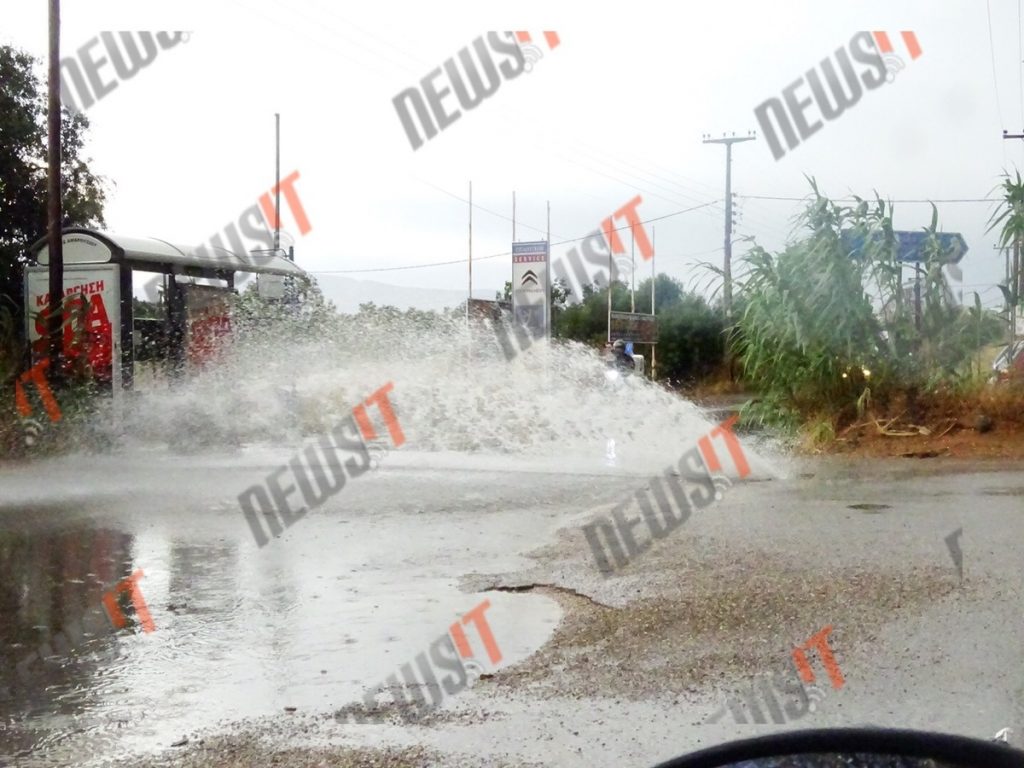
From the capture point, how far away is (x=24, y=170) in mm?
26828

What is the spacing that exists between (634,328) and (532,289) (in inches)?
549

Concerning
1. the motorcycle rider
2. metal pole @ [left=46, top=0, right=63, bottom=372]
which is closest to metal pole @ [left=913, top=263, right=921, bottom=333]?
the motorcycle rider

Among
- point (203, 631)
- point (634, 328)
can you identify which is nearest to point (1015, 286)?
point (203, 631)

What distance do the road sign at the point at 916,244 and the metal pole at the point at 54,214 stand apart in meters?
11.0

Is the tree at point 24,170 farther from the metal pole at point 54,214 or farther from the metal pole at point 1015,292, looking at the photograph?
the metal pole at point 1015,292

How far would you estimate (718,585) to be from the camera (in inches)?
279

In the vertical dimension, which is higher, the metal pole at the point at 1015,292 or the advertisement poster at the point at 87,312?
the metal pole at the point at 1015,292

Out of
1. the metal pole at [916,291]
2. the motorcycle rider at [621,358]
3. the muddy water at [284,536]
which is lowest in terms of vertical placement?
the motorcycle rider at [621,358]

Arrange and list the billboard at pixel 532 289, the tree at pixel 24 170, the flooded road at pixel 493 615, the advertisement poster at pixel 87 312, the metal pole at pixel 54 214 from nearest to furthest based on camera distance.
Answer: the flooded road at pixel 493 615
the metal pole at pixel 54 214
the advertisement poster at pixel 87 312
the billboard at pixel 532 289
the tree at pixel 24 170

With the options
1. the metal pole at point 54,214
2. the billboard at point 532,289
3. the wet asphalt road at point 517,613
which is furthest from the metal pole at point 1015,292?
the metal pole at point 54,214

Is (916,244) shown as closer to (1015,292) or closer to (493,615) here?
(1015,292)

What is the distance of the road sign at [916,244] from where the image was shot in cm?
1415

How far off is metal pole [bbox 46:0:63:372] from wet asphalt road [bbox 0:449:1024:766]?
19.9 feet

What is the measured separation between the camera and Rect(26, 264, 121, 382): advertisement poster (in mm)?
16828
